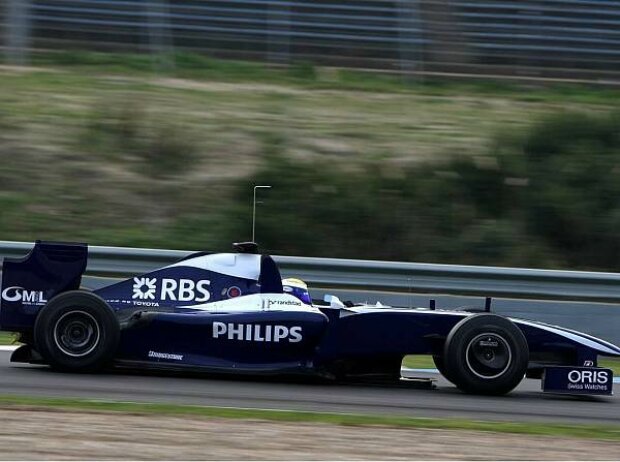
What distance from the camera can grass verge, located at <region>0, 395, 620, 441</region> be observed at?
666 cm

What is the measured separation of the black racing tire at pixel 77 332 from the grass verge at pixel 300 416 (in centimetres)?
100

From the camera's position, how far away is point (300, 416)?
6.80m

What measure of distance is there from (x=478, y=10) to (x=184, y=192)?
656cm

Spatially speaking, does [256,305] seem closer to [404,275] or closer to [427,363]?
[427,363]

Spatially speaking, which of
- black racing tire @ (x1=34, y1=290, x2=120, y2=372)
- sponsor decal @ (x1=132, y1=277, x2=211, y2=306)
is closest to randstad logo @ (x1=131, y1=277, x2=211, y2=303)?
sponsor decal @ (x1=132, y1=277, x2=211, y2=306)

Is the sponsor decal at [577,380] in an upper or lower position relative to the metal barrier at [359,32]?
lower

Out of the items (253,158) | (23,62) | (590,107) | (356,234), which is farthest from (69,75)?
(590,107)

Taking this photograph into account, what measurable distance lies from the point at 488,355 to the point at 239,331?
6.02ft

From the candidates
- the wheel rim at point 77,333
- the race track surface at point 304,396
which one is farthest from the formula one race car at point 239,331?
the race track surface at point 304,396

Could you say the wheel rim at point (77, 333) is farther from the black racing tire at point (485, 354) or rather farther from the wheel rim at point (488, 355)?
the wheel rim at point (488, 355)

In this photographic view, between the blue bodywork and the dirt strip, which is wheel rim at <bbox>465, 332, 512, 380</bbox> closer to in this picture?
the blue bodywork

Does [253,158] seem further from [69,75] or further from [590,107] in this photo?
[590,107]

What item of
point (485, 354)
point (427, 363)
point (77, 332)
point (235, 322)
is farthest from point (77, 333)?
point (427, 363)

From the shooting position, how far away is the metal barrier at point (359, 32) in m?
18.4
